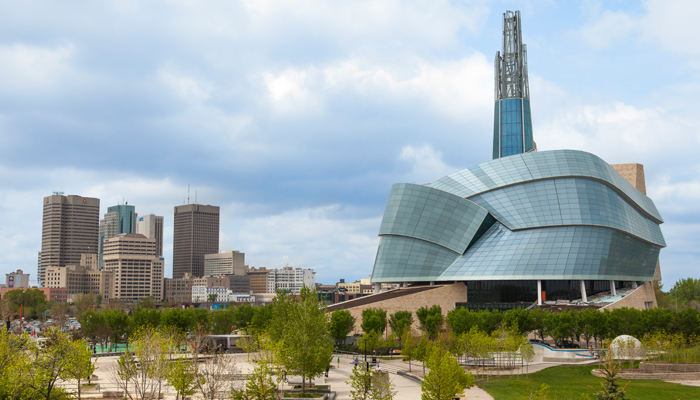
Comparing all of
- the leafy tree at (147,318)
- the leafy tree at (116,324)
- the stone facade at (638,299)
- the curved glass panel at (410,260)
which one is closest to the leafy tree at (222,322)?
the leafy tree at (147,318)

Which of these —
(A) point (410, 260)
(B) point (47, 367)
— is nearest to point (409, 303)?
(A) point (410, 260)

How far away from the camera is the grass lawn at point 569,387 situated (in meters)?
47.8

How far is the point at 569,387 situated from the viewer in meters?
50.8

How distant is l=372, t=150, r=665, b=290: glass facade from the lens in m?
97.9

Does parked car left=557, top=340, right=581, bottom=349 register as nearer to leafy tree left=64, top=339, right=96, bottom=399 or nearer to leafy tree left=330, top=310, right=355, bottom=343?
leafy tree left=330, top=310, right=355, bottom=343

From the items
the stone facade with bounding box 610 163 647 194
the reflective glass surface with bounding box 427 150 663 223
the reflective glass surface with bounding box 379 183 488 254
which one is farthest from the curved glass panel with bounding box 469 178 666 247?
the stone facade with bounding box 610 163 647 194

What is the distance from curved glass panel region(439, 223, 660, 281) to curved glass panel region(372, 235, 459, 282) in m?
2.37

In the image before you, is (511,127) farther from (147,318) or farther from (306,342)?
(306,342)

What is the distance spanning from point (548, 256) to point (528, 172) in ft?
54.7

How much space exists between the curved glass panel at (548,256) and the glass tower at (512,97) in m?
57.9

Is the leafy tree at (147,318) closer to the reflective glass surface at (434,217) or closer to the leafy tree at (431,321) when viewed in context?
the leafy tree at (431,321)

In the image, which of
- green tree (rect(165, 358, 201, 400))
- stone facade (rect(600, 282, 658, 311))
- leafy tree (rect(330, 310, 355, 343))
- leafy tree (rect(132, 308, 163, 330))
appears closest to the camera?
green tree (rect(165, 358, 201, 400))

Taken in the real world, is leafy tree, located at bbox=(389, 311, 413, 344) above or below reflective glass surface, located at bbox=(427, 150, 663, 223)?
below

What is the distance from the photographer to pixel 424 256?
105 m
